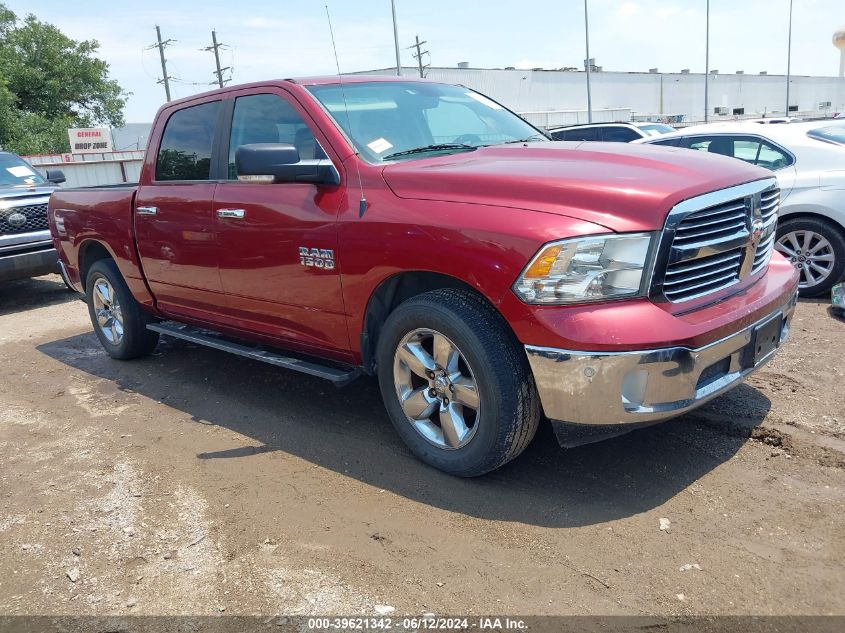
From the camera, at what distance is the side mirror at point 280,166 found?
355cm

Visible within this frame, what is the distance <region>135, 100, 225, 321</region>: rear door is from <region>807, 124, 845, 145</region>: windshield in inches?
214

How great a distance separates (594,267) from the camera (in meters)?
2.83

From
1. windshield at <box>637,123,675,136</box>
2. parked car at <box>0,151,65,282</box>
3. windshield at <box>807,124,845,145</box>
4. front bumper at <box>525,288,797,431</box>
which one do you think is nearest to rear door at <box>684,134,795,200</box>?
windshield at <box>807,124,845,145</box>

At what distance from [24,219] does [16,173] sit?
1579 millimetres

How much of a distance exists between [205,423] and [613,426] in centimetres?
272

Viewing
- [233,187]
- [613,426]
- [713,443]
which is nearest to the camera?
[613,426]

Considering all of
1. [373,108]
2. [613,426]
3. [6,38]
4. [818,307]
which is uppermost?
[6,38]

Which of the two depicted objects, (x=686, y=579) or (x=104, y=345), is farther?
(x=104, y=345)

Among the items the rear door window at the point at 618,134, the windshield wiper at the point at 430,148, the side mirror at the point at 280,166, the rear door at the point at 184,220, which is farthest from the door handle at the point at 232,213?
the rear door window at the point at 618,134

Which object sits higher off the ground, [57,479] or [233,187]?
[233,187]

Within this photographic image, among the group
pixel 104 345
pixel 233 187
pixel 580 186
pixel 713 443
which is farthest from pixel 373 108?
pixel 104 345

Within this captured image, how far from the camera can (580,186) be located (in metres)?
2.98

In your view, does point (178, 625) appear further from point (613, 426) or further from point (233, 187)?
point (233, 187)

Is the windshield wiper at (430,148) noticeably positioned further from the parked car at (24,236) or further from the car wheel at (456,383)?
the parked car at (24,236)
